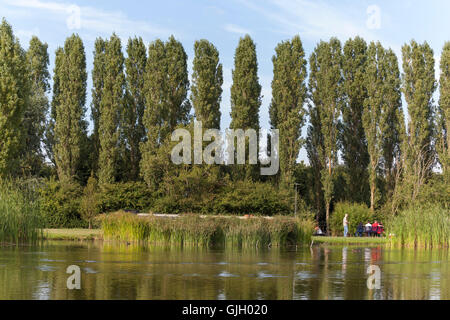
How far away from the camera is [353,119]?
53.7 m

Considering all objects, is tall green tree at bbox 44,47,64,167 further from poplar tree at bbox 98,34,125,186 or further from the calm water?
the calm water

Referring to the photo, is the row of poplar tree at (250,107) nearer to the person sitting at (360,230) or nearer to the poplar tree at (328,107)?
the poplar tree at (328,107)

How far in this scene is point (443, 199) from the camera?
136ft

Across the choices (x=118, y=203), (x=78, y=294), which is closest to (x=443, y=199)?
(x=118, y=203)

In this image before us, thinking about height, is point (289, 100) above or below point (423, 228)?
above

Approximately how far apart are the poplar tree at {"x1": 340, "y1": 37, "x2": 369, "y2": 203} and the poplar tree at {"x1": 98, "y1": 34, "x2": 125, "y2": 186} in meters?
18.2

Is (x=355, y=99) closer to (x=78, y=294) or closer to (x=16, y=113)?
(x=16, y=113)

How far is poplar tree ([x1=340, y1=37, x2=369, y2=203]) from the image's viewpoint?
5278 centimetres

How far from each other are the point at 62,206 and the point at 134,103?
11.4 metres

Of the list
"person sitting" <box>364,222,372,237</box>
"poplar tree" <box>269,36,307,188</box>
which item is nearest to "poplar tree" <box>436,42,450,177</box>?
"poplar tree" <box>269,36,307,188</box>

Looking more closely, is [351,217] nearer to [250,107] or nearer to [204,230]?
[250,107]

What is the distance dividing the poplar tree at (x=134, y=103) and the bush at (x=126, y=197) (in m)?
4.82

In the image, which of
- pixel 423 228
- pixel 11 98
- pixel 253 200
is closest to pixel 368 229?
pixel 253 200
